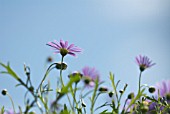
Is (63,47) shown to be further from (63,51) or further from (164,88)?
(164,88)

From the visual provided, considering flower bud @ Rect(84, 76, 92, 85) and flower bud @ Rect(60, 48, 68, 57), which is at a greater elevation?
flower bud @ Rect(60, 48, 68, 57)

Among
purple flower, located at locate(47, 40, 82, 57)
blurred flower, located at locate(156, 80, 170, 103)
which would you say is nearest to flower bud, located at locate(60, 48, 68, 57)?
purple flower, located at locate(47, 40, 82, 57)

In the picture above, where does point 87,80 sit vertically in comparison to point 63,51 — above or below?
below

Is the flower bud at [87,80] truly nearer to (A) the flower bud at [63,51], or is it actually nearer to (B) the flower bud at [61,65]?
(B) the flower bud at [61,65]

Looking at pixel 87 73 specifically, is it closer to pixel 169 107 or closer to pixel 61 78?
pixel 61 78

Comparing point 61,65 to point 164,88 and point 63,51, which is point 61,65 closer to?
point 63,51

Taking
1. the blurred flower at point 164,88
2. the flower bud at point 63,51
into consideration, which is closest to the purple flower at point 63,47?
the flower bud at point 63,51

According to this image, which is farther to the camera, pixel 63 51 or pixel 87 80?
pixel 63 51

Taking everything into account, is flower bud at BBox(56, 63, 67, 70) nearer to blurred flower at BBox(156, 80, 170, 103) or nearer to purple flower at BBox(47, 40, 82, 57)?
purple flower at BBox(47, 40, 82, 57)

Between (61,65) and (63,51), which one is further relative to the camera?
(63,51)

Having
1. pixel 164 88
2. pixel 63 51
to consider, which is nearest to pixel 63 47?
pixel 63 51

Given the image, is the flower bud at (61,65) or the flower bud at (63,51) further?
the flower bud at (63,51)

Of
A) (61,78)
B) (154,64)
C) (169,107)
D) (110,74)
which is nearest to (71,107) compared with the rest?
(61,78)

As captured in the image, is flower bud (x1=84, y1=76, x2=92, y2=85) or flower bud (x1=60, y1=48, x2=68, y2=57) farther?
flower bud (x1=60, y1=48, x2=68, y2=57)
